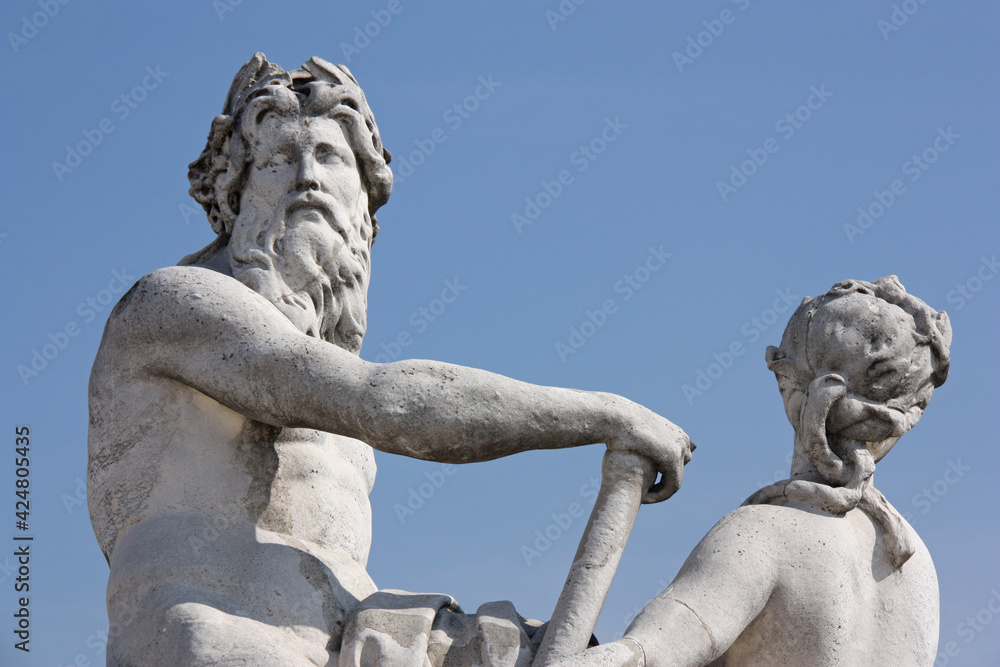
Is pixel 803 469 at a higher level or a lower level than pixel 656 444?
higher

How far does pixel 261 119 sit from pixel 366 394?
1.97 m

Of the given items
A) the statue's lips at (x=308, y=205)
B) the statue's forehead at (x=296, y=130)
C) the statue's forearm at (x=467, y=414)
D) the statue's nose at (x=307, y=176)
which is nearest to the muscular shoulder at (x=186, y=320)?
the statue's forearm at (x=467, y=414)

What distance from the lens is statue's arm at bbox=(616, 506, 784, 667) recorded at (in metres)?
6.51

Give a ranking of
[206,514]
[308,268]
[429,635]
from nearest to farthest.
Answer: [429,635]
[206,514]
[308,268]

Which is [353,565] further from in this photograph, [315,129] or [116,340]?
[315,129]

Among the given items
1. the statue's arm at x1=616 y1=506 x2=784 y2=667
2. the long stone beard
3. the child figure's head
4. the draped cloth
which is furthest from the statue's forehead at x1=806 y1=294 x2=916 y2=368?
the long stone beard

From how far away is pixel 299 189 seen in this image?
752 centimetres

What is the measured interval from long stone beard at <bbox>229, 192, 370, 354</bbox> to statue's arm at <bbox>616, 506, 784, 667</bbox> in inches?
79.8

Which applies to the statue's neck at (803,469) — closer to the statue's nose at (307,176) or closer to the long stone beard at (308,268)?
the long stone beard at (308,268)

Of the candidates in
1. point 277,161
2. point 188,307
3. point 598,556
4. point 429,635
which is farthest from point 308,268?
point 598,556

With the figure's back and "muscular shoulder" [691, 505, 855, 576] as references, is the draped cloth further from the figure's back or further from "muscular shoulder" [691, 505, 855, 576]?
the figure's back

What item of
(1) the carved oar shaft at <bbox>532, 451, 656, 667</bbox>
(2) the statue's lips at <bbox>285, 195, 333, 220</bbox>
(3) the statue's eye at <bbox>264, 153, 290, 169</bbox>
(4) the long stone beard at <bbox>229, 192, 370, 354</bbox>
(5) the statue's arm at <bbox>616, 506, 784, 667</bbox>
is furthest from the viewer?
(3) the statue's eye at <bbox>264, 153, 290, 169</bbox>

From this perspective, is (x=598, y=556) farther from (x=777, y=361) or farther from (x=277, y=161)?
(x=277, y=161)

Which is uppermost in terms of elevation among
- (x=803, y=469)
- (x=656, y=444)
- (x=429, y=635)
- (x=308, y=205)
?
(x=308, y=205)
